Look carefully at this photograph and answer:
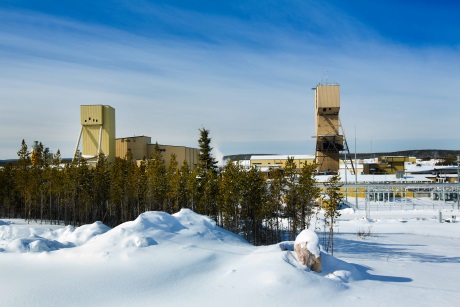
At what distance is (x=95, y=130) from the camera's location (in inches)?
2090

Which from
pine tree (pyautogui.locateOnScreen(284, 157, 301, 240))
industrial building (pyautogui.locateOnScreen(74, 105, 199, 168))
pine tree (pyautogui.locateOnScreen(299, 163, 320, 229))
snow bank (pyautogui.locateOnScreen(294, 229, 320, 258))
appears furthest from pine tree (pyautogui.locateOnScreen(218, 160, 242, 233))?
industrial building (pyautogui.locateOnScreen(74, 105, 199, 168))

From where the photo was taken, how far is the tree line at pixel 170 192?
25938mm

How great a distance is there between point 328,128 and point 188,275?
6069 centimetres

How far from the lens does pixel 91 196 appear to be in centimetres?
3838

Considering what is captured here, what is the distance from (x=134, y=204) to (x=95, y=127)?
18136 mm

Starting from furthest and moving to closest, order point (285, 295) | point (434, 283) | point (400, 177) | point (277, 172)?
1. point (400, 177)
2. point (277, 172)
3. point (434, 283)
4. point (285, 295)

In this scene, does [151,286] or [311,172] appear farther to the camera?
[311,172]

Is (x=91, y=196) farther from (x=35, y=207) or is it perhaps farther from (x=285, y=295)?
(x=285, y=295)

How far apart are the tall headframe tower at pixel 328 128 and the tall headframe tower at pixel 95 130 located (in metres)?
34.6

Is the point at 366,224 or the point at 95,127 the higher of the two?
the point at 95,127

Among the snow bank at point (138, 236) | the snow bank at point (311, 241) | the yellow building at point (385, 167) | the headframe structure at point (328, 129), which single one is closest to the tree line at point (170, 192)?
the snow bank at point (138, 236)

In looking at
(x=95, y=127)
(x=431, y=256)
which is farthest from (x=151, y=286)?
(x=95, y=127)

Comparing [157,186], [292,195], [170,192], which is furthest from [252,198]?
[157,186]

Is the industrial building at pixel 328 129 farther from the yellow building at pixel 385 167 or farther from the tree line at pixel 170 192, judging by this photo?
the tree line at pixel 170 192
